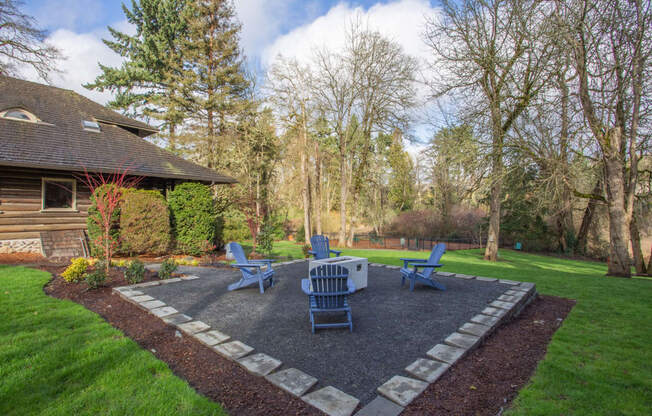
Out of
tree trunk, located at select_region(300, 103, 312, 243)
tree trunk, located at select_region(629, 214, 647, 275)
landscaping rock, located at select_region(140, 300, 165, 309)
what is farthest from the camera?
tree trunk, located at select_region(300, 103, 312, 243)

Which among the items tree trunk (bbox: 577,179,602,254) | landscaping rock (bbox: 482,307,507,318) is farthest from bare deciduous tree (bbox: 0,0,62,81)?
tree trunk (bbox: 577,179,602,254)

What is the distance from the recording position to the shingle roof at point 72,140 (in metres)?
8.98

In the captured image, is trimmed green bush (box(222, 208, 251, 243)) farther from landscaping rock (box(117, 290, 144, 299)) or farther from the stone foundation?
landscaping rock (box(117, 290, 144, 299))

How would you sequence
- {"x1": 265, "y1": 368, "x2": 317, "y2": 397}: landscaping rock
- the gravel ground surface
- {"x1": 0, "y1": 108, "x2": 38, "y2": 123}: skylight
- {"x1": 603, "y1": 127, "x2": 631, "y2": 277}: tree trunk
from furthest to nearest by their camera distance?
1. {"x1": 0, "y1": 108, "x2": 38, "y2": 123}: skylight
2. {"x1": 603, "y1": 127, "x2": 631, "y2": 277}: tree trunk
3. the gravel ground surface
4. {"x1": 265, "y1": 368, "x2": 317, "y2": 397}: landscaping rock

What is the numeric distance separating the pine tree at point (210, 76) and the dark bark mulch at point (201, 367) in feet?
51.8

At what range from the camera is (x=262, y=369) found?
9.48 feet

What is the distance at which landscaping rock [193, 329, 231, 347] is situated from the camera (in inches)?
137

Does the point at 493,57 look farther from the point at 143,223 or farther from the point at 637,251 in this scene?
the point at 143,223

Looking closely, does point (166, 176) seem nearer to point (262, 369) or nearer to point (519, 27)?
point (262, 369)

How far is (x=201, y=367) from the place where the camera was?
9.86ft

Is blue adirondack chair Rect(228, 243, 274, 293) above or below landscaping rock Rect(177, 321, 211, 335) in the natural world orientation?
above

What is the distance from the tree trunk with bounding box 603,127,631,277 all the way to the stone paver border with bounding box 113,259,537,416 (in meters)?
6.96

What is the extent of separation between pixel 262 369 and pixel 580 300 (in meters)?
6.09

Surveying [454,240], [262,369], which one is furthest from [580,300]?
[454,240]
